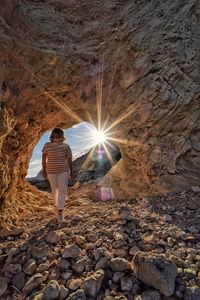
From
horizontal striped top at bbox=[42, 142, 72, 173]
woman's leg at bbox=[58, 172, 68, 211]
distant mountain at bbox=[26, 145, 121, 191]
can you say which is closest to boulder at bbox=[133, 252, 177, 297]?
woman's leg at bbox=[58, 172, 68, 211]

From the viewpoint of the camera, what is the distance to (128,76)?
25.1 ft

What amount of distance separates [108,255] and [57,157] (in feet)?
8.53

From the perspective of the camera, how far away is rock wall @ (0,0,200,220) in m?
7.24

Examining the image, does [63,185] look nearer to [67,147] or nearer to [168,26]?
[67,147]

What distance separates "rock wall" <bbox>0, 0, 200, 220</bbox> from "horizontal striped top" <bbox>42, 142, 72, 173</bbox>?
1373 mm

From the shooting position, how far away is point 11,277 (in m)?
4.00

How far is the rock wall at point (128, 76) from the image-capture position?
724 centimetres

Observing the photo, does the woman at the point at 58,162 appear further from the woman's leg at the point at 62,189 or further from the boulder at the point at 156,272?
the boulder at the point at 156,272

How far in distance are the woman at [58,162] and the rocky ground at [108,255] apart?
64 cm

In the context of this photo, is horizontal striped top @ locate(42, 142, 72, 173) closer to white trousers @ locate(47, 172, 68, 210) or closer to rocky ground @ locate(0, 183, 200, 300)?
white trousers @ locate(47, 172, 68, 210)

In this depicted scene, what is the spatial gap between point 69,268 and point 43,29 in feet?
18.6

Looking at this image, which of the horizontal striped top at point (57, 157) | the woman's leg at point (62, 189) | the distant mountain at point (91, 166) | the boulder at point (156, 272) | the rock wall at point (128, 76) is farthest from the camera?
the distant mountain at point (91, 166)

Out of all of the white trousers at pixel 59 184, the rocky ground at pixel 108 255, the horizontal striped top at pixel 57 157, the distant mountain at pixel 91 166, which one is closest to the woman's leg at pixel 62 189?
the white trousers at pixel 59 184

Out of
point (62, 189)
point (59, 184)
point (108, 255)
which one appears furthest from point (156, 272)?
point (59, 184)
